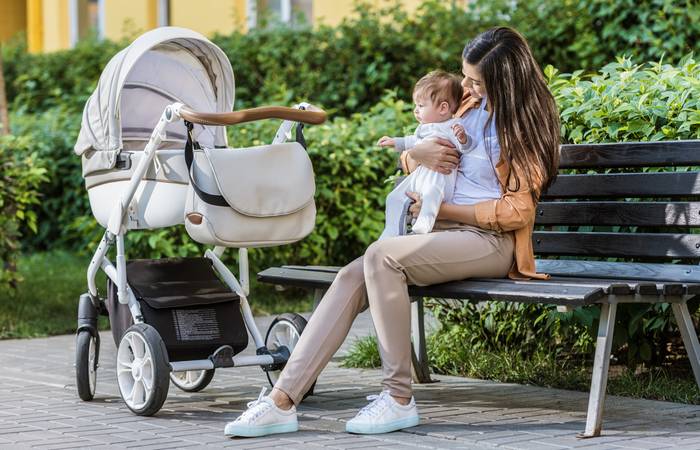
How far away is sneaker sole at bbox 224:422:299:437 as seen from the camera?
476 cm

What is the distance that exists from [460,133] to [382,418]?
3.81 feet

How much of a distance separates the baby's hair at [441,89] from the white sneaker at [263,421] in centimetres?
134

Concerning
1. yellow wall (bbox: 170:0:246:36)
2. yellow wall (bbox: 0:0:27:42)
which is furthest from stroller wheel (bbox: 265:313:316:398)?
yellow wall (bbox: 0:0:27:42)

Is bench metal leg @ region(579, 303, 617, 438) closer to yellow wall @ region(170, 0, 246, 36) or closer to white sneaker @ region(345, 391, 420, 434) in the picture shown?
white sneaker @ region(345, 391, 420, 434)

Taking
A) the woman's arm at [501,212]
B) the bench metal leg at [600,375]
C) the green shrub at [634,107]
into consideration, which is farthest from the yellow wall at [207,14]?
the bench metal leg at [600,375]

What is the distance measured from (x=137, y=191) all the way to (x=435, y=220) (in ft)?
4.34

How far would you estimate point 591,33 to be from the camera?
421 inches

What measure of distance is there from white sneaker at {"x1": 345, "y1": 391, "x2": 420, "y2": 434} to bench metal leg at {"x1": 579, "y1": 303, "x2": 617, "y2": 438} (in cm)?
67

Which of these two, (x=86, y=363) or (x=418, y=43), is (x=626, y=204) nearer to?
(x=86, y=363)

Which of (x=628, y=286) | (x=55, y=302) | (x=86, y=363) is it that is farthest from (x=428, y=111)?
(x=55, y=302)

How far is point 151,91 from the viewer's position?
598 cm

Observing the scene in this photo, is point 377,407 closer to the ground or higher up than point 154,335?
closer to the ground

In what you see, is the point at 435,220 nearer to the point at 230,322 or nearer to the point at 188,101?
the point at 230,322

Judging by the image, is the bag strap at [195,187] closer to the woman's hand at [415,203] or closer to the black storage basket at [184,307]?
the black storage basket at [184,307]
